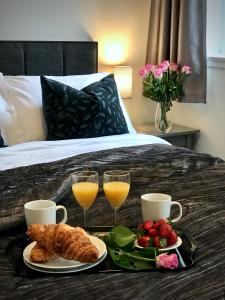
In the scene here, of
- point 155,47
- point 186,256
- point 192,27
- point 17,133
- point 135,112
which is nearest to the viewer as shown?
point 186,256

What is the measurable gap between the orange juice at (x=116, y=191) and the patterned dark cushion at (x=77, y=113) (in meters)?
1.26

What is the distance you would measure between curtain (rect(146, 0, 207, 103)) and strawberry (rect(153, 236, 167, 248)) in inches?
93.8

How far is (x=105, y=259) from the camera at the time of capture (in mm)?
1275

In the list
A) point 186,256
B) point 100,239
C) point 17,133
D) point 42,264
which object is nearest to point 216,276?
point 186,256

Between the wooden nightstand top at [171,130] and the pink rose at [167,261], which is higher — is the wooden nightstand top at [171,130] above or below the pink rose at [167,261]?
below

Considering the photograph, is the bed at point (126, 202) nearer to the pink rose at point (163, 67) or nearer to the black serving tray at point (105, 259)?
the black serving tray at point (105, 259)

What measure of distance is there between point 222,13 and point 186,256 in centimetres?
268

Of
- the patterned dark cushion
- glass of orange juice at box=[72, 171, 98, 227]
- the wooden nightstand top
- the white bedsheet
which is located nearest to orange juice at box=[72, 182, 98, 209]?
glass of orange juice at box=[72, 171, 98, 227]

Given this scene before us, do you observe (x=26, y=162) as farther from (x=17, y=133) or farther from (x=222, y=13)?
(x=222, y=13)

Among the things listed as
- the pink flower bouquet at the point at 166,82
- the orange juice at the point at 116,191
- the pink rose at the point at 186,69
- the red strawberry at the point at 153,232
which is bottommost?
the red strawberry at the point at 153,232

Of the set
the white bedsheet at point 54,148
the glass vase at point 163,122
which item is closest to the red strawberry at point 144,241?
the white bedsheet at point 54,148

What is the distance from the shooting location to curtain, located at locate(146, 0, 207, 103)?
3.46m

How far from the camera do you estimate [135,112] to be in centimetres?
399

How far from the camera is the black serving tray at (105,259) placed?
122 cm
